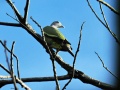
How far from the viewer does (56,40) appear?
16.2 ft

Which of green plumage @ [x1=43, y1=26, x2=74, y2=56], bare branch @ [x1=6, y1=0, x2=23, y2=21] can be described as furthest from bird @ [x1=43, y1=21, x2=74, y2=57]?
bare branch @ [x1=6, y1=0, x2=23, y2=21]

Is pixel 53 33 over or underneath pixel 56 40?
over

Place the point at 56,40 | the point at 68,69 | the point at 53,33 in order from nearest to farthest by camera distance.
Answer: the point at 68,69
the point at 56,40
the point at 53,33

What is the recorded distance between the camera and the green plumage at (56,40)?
4.50m

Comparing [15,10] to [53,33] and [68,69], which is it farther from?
[53,33]

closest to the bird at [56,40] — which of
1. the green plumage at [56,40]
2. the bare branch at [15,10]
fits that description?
the green plumage at [56,40]

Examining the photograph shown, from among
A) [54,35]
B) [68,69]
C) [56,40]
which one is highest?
[54,35]

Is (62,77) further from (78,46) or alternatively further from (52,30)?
(52,30)

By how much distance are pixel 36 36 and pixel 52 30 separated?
2671 millimetres

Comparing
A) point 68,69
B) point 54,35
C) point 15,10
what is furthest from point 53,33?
point 68,69

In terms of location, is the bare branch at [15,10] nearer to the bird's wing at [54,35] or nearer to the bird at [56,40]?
the bird at [56,40]

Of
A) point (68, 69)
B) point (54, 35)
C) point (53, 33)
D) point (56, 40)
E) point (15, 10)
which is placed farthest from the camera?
point (53, 33)

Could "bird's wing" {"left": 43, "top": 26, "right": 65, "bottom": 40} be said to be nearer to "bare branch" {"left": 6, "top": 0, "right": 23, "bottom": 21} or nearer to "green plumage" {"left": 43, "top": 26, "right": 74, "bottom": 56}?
"green plumage" {"left": 43, "top": 26, "right": 74, "bottom": 56}

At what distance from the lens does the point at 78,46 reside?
2.38 meters
